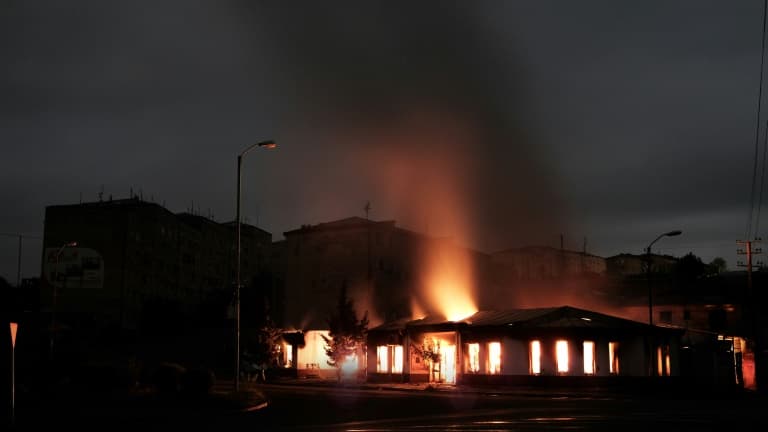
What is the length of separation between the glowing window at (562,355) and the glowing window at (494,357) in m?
3.57

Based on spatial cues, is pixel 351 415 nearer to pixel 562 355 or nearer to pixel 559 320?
pixel 562 355

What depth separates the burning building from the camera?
1747 inches

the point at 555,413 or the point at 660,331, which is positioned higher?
the point at 660,331

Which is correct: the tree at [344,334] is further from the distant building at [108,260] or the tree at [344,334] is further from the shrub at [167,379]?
A: the distant building at [108,260]

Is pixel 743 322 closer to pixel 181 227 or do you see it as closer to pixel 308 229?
pixel 308 229

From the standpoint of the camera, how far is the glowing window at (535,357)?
45062 mm

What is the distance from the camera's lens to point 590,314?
4706 cm

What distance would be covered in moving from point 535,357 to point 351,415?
2239 cm

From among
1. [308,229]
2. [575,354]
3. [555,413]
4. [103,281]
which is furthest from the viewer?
[103,281]

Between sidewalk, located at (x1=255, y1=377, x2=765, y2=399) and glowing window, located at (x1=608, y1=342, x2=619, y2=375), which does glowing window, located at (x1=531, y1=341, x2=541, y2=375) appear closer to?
sidewalk, located at (x1=255, y1=377, x2=765, y2=399)

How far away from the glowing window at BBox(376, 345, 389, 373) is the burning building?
11.6ft

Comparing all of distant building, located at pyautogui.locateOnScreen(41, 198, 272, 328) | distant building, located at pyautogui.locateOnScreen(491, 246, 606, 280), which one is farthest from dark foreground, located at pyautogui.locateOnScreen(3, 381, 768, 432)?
distant building, located at pyautogui.locateOnScreen(491, 246, 606, 280)

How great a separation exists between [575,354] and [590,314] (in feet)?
12.1

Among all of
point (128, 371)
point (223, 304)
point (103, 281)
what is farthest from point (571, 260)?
point (128, 371)
